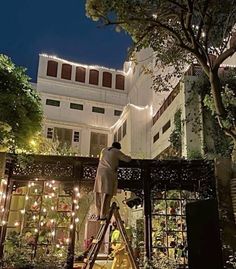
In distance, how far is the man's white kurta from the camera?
5.70m

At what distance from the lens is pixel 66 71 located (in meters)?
23.2

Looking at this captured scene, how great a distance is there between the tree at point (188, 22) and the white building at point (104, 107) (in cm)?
755

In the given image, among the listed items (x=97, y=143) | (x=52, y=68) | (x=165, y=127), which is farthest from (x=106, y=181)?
(x=52, y=68)

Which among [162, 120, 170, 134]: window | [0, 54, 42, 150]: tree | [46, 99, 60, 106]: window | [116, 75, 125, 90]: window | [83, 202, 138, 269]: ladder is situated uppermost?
[116, 75, 125, 90]: window

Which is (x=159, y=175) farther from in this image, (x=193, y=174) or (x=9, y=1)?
(x=9, y=1)

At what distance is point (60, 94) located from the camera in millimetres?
22000

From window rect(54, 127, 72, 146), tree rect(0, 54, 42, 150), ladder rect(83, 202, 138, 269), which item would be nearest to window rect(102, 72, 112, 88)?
window rect(54, 127, 72, 146)

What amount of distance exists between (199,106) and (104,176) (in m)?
7.68

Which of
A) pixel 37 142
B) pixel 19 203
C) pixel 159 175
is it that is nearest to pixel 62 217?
pixel 19 203

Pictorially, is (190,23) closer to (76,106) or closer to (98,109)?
(76,106)

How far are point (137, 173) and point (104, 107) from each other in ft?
52.3

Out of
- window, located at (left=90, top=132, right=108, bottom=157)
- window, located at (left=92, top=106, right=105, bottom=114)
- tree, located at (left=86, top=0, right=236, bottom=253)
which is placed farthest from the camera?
window, located at (left=92, top=106, right=105, bottom=114)

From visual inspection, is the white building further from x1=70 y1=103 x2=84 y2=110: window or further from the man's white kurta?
the man's white kurta

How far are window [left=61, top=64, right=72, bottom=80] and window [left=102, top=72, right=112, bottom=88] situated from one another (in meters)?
2.67
